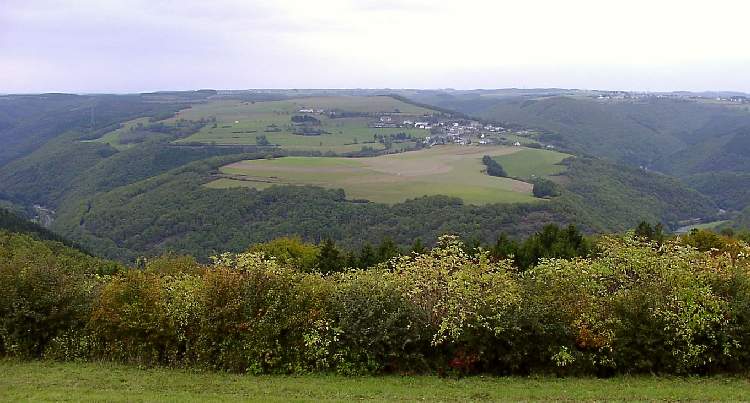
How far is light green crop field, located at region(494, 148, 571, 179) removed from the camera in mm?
133125

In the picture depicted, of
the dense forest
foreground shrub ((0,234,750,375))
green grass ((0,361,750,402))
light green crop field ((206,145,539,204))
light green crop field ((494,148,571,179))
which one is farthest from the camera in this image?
light green crop field ((494,148,571,179))

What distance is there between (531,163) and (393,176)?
1651 inches

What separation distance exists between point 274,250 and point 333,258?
9.93 meters

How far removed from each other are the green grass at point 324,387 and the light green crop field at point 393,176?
3239 inches

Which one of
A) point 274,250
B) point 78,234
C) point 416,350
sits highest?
point 416,350

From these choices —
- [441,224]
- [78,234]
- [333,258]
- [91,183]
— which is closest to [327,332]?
[333,258]

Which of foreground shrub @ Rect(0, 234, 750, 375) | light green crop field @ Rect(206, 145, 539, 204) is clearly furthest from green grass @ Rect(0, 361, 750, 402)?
light green crop field @ Rect(206, 145, 539, 204)

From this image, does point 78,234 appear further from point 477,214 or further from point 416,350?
point 416,350

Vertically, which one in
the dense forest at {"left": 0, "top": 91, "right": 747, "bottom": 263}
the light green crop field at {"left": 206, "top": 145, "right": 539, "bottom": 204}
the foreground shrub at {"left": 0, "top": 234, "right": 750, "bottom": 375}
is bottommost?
the dense forest at {"left": 0, "top": 91, "right": 747, "bottom": 263}

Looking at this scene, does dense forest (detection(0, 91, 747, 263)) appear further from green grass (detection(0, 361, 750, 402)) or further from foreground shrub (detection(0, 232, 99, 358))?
foreground shrub (detection(0, 232, 99, 358))

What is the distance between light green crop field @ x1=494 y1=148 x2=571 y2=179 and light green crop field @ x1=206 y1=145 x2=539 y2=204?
4638 mm

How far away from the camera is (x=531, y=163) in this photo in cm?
14338

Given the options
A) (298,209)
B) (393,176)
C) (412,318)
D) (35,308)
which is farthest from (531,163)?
(35,308)

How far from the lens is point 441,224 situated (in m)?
89.3
